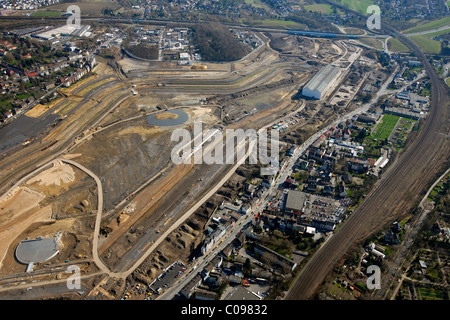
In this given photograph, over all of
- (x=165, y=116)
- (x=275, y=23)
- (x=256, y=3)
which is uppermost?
(x=256, y=3)

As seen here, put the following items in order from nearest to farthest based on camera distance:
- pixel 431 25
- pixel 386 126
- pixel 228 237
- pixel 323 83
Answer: pixel 228 237 → pixel 386 126 → pixel 323 83 → pixel 431 25

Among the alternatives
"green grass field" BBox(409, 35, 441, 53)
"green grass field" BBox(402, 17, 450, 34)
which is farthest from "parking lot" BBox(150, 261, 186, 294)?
"green grass field" BBox(402, 17, 450, 34)

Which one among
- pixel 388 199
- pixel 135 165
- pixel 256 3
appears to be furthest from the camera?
pixel 256 3

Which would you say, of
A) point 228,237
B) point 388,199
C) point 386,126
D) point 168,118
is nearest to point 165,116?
point 168,118

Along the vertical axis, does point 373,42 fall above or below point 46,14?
above

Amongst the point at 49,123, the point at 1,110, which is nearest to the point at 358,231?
the point at 49,123

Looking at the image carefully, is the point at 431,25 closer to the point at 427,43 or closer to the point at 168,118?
the point at 427,43

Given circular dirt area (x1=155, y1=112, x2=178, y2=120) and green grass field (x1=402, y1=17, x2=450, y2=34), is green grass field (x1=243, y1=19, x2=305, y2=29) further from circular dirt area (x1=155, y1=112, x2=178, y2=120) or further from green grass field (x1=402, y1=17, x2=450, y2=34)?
circular dirt area (x1=155, y1=112, x2=178, y2=120)

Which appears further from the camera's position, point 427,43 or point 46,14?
point 46,14

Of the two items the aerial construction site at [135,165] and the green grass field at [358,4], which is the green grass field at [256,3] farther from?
the aerial construction site at [135,165]
